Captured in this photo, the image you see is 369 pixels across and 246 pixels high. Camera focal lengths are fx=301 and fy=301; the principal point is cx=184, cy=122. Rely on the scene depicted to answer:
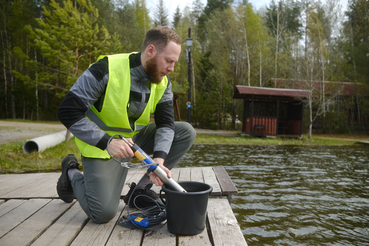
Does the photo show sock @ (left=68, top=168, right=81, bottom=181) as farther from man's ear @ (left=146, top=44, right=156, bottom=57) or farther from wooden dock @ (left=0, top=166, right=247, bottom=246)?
man's ear @ (left=146, top=44, right=156, bottom=57)

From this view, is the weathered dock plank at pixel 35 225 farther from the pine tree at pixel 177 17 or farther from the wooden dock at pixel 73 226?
the pine tree at pixel 177 17

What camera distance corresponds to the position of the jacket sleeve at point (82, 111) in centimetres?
209

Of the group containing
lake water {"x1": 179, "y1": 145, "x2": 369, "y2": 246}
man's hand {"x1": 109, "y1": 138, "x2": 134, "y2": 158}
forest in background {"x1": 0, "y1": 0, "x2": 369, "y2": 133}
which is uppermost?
forest in background {"x1": 0, "y1": 0, "x2": 369, "y2": 133}

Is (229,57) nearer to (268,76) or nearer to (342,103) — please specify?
(268,76)

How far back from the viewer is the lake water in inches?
111

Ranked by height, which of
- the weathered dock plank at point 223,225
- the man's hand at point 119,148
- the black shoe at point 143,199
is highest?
the man's hand at point 119,148

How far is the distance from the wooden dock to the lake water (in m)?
0.62

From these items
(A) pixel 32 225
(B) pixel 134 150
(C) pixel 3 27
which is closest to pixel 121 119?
(B) pixel 134 150

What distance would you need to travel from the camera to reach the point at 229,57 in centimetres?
2459

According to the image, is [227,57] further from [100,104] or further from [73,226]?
[73,226]

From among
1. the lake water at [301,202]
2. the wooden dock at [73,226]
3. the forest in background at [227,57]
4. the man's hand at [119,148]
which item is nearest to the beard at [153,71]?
the man's hand at [119,148]

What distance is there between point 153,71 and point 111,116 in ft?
1.55

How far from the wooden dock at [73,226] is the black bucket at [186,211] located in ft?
0.16

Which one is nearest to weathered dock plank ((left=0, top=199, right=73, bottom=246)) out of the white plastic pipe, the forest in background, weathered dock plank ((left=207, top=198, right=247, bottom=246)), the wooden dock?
the wooden dock
